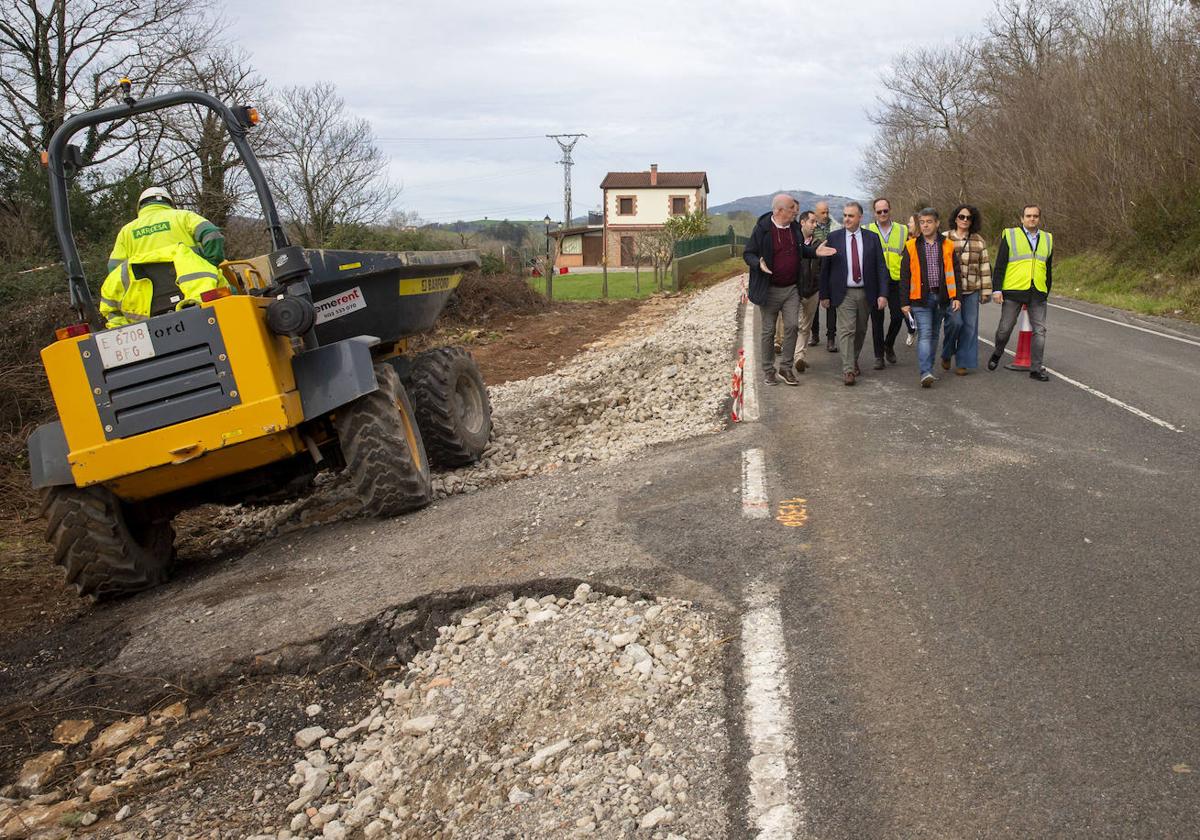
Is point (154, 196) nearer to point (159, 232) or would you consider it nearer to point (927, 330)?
point (159, 232)

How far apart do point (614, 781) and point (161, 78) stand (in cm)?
2643

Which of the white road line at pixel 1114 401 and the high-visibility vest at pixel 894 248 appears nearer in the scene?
the white road line at pixel 1114 401

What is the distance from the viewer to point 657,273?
1453 inches

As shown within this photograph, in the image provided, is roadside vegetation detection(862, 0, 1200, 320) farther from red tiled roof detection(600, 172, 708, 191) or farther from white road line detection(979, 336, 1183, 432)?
red tiled roof detection(600, 172, 708, 191)

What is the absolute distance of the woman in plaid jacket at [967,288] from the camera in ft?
33.7

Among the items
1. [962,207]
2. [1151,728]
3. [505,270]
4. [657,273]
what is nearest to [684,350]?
[962,207]

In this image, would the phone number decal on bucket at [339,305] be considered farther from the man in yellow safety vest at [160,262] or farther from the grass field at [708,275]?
the grass field at [708,275]

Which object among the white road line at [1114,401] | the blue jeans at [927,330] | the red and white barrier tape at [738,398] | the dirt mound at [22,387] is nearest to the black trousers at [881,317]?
the blue jeans at [927,330]

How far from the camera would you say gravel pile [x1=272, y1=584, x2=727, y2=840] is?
3248mm

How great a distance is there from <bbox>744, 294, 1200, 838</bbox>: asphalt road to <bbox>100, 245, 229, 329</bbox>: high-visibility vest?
3548mm

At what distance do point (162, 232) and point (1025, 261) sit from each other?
831 centimetres

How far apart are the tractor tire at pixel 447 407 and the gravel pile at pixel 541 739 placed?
3613mm

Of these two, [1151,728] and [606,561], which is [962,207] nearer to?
[606,561]

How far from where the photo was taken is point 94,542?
6.09 meters
